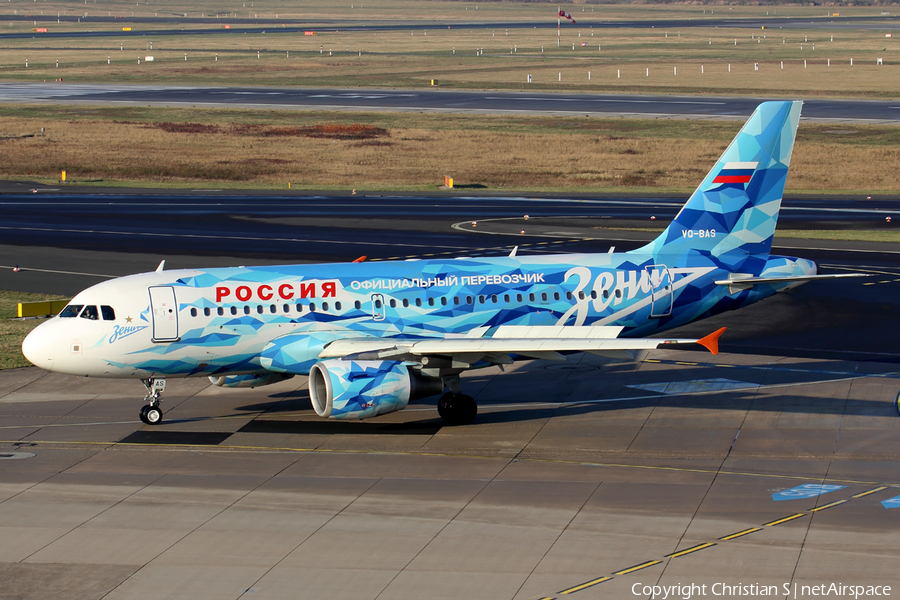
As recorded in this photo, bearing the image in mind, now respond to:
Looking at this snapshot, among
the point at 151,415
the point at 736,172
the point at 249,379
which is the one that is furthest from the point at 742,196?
the point at 151,415

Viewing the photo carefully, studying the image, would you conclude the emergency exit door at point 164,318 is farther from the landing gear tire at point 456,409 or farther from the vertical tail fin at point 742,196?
the vertical tail fin at point 742,196

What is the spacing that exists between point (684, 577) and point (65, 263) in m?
46.2

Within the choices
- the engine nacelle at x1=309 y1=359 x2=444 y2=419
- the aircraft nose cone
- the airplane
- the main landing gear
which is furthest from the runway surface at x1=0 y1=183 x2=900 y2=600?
the aircraft nose cone

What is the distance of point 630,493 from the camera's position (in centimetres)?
2572

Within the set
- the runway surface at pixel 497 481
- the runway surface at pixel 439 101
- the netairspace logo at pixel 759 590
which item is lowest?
the netairspace logo at pixel 759 590

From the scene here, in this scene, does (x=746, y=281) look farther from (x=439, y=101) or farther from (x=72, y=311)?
→ (x=439, y=101)

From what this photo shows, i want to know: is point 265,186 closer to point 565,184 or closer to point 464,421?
point 565,184

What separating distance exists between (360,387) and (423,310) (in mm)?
4561

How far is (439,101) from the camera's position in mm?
136625

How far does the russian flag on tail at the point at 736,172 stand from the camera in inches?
1423

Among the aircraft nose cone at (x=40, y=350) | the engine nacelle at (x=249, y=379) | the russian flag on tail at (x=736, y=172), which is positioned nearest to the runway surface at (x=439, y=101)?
the russian flag on tail at (x=736, y=172)

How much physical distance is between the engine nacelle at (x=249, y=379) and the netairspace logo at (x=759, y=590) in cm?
1551

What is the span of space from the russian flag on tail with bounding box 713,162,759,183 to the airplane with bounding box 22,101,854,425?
0.06 meters

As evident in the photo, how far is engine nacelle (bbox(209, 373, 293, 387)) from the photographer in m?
32.8
